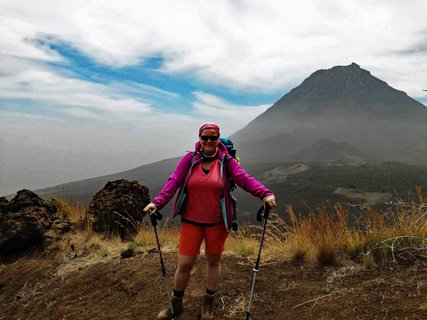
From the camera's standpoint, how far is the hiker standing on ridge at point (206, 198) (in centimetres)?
395

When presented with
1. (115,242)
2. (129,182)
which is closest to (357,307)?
(115,242)

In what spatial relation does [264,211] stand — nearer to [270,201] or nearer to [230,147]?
[270,201]

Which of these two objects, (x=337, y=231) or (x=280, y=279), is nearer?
(x=280, y=279)

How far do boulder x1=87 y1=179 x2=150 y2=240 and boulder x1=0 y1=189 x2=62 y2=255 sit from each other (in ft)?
3.41

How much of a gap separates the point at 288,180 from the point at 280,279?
93518mm

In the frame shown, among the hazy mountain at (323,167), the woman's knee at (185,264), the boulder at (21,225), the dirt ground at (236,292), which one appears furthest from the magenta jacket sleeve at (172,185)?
the hazy mountain at (323,167)

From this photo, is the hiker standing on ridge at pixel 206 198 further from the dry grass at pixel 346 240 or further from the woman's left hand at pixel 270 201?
the dry grass at pixel 346 240

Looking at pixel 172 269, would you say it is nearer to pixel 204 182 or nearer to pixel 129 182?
pixel 204 182

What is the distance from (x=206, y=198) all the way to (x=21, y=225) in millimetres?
6041

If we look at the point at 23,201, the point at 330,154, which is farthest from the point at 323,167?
the point at 23,201

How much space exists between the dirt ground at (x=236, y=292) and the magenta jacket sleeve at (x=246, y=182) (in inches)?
52.9

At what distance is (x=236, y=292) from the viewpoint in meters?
4.92

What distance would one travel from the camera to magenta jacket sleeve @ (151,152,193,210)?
4.02 meters

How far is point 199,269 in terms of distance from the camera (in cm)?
566
